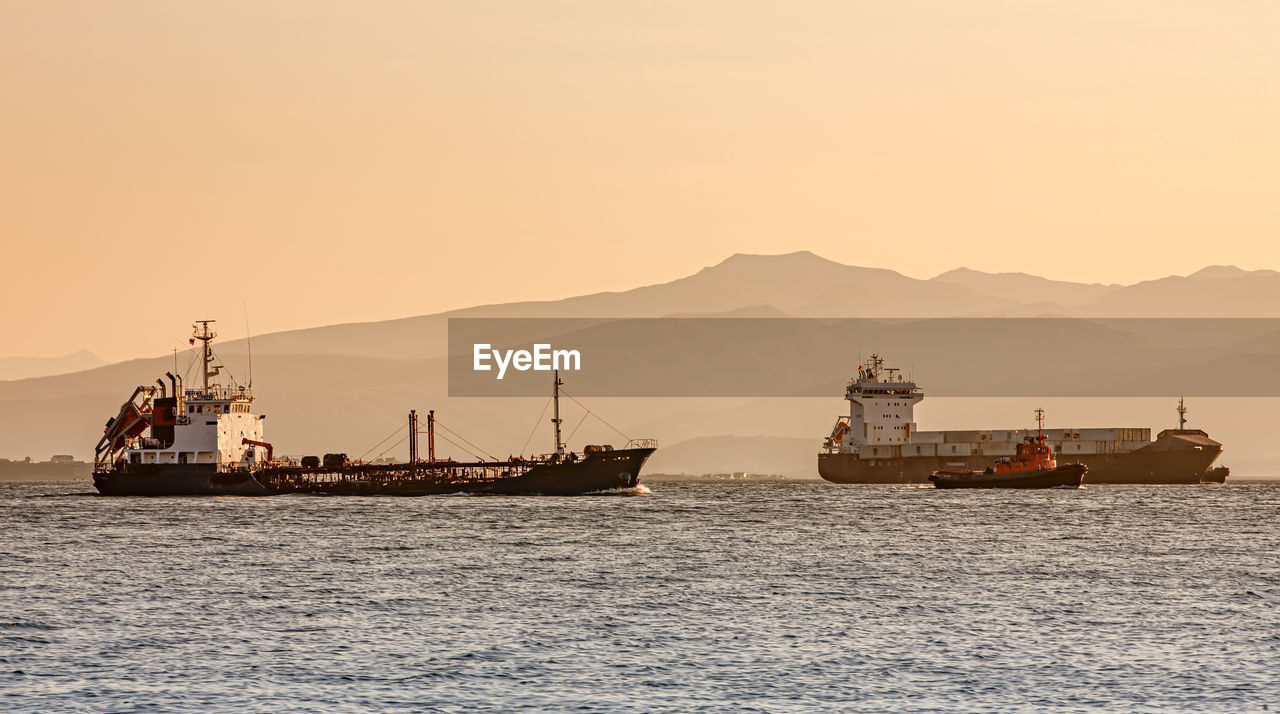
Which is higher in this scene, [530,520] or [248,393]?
[248,393]

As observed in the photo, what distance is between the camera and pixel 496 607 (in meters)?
47.5

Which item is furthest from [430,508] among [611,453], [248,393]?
[248,393]

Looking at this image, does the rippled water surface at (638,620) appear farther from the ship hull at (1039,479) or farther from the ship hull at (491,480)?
the ship hull at (1039,479)

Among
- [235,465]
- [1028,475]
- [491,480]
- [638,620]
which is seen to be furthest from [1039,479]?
[638,620]

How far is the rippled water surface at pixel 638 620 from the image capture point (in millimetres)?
32875

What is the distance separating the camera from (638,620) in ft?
145

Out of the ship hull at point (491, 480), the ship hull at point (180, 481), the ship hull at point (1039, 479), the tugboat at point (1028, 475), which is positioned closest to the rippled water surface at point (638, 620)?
the ship hull at point (491, 480)

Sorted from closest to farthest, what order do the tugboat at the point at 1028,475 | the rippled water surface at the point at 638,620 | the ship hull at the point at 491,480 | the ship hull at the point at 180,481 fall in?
the rippled water surface at the point at 638,620
the ship hull at the point at 491,480
the ship hull at the point at 180,481
the tugboat at the point at 1028,475

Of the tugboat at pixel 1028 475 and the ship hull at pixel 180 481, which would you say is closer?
the ship hull at pixel 180 481

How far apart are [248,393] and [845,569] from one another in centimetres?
9933

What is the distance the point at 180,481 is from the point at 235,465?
520 centimetres

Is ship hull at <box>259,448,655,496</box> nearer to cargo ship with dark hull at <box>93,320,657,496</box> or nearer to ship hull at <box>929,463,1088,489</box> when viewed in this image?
cargo ship with dark hull at <box>93,320,657,496</box>

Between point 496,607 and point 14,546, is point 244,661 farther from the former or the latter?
point 14,546

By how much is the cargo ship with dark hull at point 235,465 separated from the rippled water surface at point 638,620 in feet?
154
